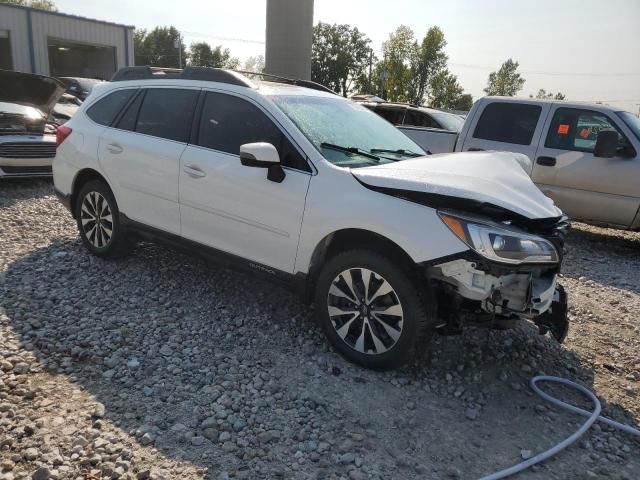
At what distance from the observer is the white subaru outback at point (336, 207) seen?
10.1ft

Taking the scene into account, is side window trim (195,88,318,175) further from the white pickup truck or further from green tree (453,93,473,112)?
green tree (453,93,473,112)

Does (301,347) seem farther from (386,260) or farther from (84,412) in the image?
(84,412)

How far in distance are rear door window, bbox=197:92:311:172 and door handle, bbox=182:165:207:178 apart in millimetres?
193

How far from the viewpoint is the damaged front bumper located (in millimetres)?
3008

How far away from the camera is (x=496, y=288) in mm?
3029

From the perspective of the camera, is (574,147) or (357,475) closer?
(357,475)

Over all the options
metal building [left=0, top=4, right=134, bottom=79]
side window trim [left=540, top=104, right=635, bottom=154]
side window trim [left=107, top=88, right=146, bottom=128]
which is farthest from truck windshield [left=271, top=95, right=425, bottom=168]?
metal building [left=0, top=4, right=134, bottom=79]

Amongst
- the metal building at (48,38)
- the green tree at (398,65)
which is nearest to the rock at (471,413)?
the metal building at (48,38)

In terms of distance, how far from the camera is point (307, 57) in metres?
15.7

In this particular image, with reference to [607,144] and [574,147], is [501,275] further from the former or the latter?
[574,147]

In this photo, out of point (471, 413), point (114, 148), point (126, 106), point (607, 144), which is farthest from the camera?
point (607, 144)

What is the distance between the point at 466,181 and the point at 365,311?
1027 millimetres

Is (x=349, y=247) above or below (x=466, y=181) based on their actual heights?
below

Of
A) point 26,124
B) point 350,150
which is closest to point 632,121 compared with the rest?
point 350,150
